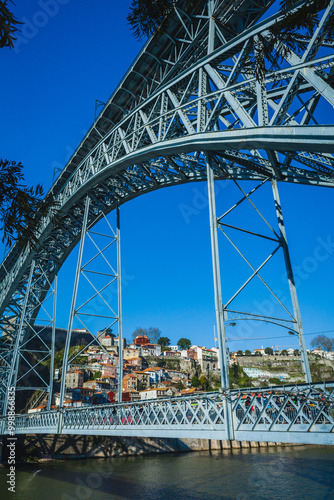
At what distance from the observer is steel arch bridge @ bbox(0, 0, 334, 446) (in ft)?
22.8

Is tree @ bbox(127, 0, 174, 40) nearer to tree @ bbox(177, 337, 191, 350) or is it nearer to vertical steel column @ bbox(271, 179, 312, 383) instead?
vertical steel column @ bbox(271, 179, 312, 383)

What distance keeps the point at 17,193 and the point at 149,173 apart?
11.1m

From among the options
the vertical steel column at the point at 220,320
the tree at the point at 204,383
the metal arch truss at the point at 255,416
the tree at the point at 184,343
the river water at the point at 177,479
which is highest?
the tree at the point at 184,343

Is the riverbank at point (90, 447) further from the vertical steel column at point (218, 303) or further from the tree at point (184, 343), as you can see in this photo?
the tree at point (184, 343)

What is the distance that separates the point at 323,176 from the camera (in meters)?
9.70

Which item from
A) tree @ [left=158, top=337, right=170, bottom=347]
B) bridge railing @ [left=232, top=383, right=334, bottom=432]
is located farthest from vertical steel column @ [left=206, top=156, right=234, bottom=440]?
tree @ [left=158, top=337, right=170, bottom=347]

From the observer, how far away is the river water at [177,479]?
16609mm

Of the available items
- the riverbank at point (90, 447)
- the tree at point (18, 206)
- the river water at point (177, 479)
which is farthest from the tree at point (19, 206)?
the riverbank at point (90, 447)

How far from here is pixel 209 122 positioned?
9.33 m

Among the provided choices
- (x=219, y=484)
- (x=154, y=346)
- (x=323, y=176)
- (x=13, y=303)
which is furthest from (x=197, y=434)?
(x=154, y=346)

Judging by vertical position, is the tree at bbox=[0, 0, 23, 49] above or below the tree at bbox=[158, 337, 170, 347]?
below

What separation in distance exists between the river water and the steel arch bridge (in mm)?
7073

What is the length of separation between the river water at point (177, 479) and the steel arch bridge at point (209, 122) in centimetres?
707

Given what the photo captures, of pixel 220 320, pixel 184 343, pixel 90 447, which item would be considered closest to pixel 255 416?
pixel 220 320
